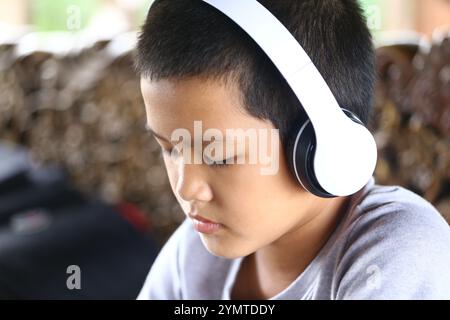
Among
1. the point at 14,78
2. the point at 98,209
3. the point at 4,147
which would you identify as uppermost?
the point at 14,78

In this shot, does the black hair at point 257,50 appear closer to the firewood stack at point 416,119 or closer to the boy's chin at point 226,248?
the boy's chin at point 226,248

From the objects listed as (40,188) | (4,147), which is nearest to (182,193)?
(40,188)

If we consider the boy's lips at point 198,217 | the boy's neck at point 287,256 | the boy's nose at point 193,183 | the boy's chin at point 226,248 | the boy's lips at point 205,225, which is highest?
the boy's nose at point 193,183

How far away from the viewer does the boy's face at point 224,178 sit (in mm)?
523

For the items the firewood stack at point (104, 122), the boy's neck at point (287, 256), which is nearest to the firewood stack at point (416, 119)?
the firewood stack at point (104, 122)

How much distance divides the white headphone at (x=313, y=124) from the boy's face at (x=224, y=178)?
3 centimetres

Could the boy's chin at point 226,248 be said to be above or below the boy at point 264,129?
below

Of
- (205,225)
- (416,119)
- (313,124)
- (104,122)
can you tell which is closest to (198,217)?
(205,225)

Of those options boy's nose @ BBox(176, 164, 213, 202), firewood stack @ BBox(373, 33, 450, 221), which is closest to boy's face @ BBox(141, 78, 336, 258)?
boy's nose @ BBox(176, 164, 213, 202)

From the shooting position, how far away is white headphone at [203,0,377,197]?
19.3 inches

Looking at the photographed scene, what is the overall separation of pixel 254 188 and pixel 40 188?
937 mm
